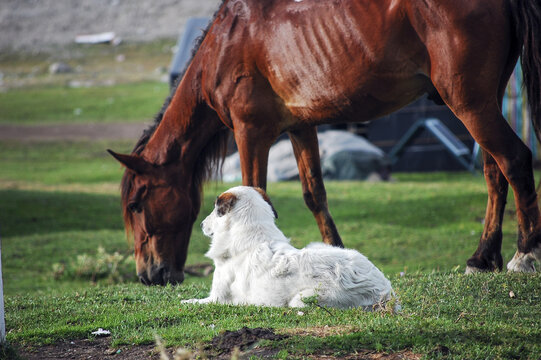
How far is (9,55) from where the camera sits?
67.8m

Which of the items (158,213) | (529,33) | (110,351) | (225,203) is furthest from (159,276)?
(529,33)

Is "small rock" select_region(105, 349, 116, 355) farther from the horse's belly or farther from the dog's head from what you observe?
the horse's belly

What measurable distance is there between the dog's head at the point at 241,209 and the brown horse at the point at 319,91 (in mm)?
968

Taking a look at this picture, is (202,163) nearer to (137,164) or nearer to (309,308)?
(137,164)

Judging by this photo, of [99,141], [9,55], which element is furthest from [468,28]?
[9,55]

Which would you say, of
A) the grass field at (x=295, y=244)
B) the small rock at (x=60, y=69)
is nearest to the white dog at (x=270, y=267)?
the grass field at (x=295, y=244)

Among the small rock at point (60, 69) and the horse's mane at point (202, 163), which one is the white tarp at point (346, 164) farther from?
the small rock at point (60, 69)

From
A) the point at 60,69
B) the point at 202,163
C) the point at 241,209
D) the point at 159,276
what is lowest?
the point at 159,276

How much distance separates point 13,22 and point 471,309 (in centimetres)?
7928

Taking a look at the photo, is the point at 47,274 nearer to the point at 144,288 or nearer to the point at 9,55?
the point at 144,288

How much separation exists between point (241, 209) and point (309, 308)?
36.1 inches

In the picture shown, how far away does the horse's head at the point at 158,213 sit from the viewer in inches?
268

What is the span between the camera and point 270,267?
15.9ft

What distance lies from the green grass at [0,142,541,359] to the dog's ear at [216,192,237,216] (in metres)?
0.68
